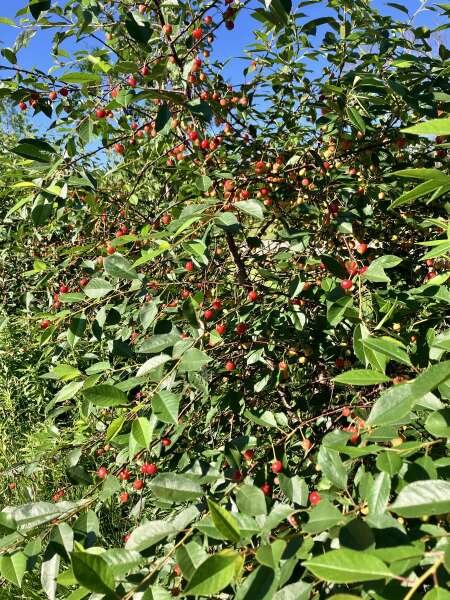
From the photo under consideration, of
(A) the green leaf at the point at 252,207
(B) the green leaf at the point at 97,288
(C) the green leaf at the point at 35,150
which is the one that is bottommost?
(B) the green leaf at the point at 97,288

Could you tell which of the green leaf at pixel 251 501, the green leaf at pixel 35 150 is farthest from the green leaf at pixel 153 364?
the green leaf at pixel 35 150

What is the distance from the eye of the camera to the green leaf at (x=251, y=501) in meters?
0.82

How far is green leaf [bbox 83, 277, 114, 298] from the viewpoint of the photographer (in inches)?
51.7

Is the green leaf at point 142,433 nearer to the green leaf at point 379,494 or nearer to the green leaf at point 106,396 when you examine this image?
the green leaf at point 106,396

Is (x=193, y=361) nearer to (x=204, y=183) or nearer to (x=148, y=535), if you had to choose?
(x=148, y=535)

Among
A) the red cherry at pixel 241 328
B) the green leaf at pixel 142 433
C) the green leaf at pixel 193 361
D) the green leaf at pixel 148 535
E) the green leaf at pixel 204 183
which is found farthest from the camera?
the red cherry at pixel 241 328

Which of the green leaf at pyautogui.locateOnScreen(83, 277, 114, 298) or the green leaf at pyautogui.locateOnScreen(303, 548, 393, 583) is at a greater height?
the green leaf at pyautogui.locateOnScreen(83, 277, 114, 298)

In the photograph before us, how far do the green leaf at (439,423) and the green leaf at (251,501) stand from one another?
30 centimetres

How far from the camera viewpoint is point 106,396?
3.29 ft

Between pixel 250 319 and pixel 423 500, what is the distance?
1157 mm

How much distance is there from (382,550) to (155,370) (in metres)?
0.68

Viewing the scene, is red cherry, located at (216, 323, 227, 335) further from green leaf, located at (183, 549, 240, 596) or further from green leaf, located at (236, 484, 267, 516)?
green leaf, located at (183, 549, 240, 596)

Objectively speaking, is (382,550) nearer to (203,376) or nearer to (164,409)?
(164,409)

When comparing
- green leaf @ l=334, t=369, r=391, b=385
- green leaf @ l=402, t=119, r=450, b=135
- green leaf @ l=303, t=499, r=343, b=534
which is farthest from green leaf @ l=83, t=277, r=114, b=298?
green leaf @ l=402, t=119, r=450, b=135
